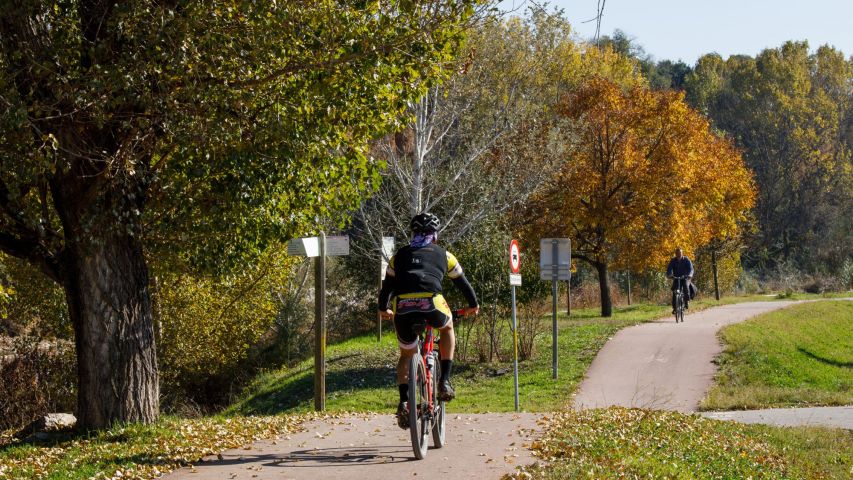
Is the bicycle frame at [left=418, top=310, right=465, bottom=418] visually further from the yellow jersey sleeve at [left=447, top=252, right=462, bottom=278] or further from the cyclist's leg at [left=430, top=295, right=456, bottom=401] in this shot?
the yellow jersey sleeve at [left=447, top=252, right=462, bottom=278]

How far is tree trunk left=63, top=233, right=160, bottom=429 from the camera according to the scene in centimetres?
1181

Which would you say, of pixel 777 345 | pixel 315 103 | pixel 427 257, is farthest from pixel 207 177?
pixel 777 345

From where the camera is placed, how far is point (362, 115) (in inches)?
496

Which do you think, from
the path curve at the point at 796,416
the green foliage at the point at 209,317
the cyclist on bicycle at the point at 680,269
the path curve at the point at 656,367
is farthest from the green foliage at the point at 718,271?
the path curve at the point at 796,416

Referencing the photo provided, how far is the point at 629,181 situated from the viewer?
35.2m

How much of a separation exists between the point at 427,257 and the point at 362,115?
160 inches

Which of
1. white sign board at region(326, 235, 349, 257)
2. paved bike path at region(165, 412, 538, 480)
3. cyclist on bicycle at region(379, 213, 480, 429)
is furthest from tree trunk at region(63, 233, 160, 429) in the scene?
cyclist on bicycle at region(379, 213, 480, 429)

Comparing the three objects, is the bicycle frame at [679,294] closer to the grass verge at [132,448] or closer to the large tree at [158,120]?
the large tree at [158,120]

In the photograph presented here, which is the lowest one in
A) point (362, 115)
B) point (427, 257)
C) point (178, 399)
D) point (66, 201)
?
point (178, 399)

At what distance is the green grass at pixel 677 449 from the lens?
338 inches

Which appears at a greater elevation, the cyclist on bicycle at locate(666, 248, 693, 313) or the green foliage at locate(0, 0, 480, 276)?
the green foliage at locate(0, 0, 480, 276)

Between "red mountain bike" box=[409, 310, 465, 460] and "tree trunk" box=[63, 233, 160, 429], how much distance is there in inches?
160

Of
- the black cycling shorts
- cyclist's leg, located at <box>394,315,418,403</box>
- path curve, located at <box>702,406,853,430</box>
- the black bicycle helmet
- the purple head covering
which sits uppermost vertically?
the black bicycle helmet

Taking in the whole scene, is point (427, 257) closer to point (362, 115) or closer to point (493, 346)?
point (362, 115)
